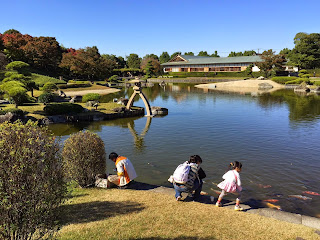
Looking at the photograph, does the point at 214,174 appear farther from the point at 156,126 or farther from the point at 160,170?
the point at 156,126

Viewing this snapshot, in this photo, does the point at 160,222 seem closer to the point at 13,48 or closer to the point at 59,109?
the point at 59,109

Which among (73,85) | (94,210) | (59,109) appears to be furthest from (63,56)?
(94,210)

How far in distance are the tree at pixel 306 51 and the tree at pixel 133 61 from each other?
232 feet

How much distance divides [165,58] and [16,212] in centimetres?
16522

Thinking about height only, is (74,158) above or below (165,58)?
below

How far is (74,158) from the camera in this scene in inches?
322

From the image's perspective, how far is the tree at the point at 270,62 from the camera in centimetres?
7622

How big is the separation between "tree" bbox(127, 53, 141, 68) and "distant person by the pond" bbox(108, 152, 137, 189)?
118684 millimetres

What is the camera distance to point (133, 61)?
418 ft

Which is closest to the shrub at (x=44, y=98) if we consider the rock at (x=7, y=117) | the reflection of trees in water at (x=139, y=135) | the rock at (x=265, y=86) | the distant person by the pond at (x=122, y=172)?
the rock at (x=7, y=117)

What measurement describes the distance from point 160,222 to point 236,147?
413 inches

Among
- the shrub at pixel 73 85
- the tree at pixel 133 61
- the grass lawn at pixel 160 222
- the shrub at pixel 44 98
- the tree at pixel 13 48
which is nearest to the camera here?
the grass lawn at pixel 160 222

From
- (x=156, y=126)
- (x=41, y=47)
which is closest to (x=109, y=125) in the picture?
(x=156, y=126)

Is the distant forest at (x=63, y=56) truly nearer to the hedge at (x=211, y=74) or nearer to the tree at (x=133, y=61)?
the hedge at (x=211, y=74)
